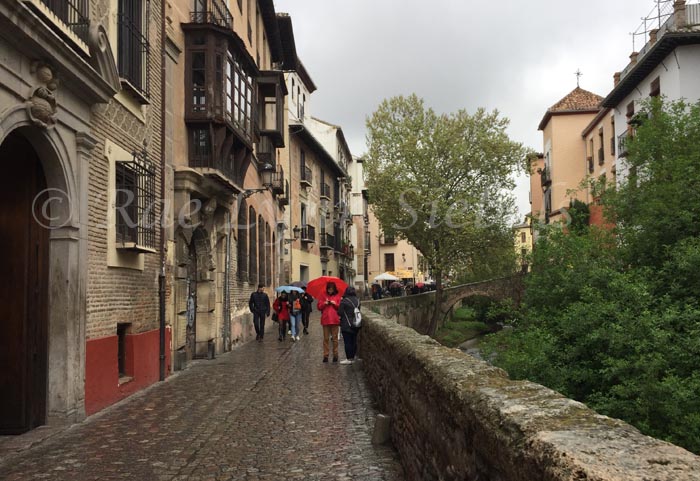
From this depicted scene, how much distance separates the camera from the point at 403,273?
197 feet

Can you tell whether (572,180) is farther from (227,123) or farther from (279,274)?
(227,123)

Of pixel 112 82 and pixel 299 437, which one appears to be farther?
pixel 112 82

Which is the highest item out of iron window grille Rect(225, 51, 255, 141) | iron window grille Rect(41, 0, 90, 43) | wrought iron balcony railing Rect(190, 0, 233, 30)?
wrought iron balcony railing Rect(190, 0, 233, 30)

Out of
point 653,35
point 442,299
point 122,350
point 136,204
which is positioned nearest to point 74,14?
point 136,204

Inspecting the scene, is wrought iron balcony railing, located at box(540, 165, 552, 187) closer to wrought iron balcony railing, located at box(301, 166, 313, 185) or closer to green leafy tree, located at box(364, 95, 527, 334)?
green leafy tree, located at box(364, 95, 527, 334)

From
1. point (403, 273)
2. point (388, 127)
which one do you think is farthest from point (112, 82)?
point (403, 273)

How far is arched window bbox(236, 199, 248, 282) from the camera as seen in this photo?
64.1 ft

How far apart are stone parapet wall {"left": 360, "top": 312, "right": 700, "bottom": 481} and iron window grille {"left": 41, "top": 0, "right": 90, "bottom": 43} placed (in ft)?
18.5

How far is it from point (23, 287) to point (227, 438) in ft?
9.81

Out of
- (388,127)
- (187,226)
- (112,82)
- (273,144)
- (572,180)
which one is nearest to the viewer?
(112,82)

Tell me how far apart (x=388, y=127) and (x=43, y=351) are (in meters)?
30.8

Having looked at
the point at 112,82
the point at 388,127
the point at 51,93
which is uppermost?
the point at 388,127

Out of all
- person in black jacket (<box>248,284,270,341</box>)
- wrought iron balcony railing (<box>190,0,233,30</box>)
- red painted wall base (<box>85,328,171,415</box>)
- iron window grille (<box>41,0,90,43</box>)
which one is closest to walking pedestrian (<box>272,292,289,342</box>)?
person in black jacket (<box>248,284,270,341</box>)

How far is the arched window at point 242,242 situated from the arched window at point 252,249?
0.53 metres
